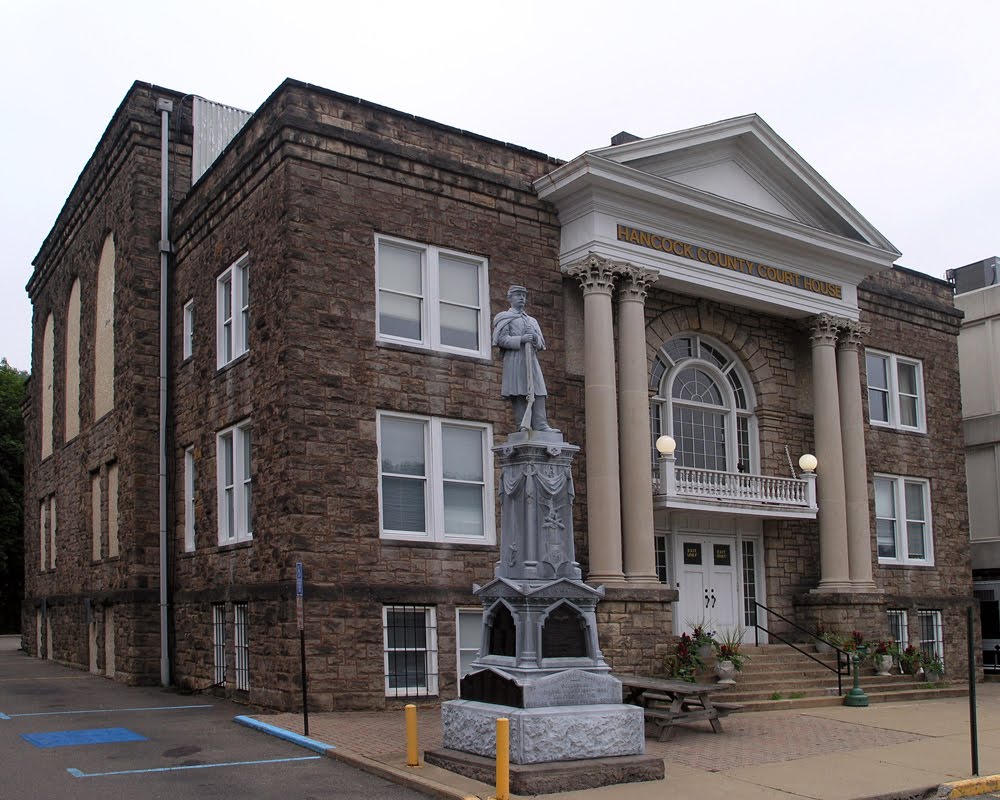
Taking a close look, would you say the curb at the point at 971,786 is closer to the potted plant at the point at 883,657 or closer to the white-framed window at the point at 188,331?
the potted plant at the point at 883,657

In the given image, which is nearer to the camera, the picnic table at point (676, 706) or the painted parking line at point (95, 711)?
the picnic table at point (676, 706)

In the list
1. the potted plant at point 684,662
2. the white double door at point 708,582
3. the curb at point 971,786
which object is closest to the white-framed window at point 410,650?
the potted plant at point 684,662

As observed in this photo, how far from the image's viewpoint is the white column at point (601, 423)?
63.5ft

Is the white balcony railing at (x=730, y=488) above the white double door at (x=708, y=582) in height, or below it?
above

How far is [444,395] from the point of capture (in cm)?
1919

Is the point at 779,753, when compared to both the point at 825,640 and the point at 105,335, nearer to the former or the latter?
the point at 825,640

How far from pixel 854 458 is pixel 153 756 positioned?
51.7ft

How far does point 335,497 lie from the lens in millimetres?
17562

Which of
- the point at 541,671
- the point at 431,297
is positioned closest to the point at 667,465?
the point at 431,297

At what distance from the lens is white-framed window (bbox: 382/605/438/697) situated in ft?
58.3

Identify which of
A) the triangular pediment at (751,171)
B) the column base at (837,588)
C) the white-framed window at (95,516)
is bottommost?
the column base at (837,588)

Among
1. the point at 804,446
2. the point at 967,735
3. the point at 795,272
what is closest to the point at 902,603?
the point at 804,446

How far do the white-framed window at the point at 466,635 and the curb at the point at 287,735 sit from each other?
3965 millimetres

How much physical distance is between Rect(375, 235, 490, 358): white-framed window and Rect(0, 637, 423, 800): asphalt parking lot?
22.2 feet
